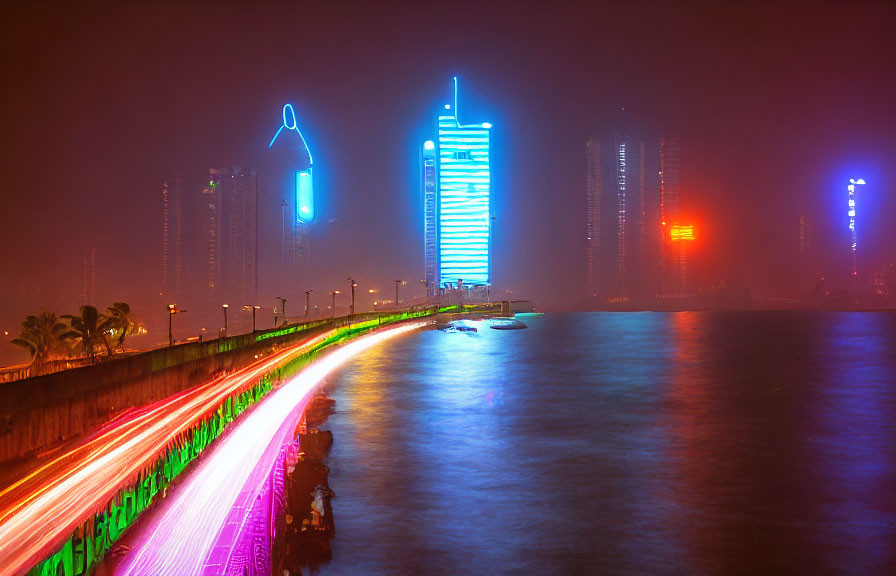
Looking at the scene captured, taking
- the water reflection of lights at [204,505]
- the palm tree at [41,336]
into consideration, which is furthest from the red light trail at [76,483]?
the palm tree at [41,336]

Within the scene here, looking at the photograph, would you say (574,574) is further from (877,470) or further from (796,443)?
(796,443)

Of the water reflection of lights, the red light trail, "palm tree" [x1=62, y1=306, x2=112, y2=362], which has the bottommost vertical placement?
the water reflection of lights

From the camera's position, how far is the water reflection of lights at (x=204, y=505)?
551 inches

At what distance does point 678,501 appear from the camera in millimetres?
22859

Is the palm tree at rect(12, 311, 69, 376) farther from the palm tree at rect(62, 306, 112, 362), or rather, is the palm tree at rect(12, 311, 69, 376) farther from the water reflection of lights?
the water reflection of lights

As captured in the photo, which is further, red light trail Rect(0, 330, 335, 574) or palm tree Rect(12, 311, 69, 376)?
palm tree Rect(12, 311, 69, 376)

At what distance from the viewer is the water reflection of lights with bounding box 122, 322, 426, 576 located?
14.0m

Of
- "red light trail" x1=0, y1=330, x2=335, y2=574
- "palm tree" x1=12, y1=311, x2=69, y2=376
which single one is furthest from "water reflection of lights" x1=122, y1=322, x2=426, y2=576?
"palm tree" x1=12, y1=311, x2=69, y2=376

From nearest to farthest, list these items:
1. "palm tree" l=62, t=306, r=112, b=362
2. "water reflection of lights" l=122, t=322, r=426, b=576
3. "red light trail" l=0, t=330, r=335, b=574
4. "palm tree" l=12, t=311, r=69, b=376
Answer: "red light trail" l=0, t=330, r=335, b=574, "water reflection of lights" l=122, t=322, r=426, b=576, "palm tree" l=12, t=311, r=69, b=376, "palm tree" l=62, t=306, r=112, b=362

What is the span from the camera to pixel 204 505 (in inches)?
654

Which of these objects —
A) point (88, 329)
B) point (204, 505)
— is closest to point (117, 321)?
point (88, 329)

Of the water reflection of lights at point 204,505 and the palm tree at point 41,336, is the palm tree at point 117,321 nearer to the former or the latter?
the palm tree at point 41,336

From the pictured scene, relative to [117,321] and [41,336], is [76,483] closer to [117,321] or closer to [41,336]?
[41,336]

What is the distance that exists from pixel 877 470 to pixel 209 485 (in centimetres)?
2279
